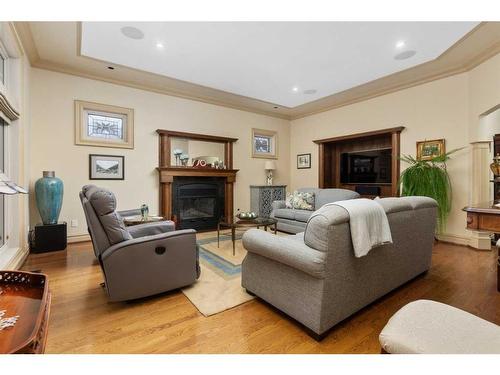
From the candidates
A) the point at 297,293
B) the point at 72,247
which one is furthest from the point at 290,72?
the point at 72,247

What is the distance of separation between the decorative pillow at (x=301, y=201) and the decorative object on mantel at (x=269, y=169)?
1230 mm

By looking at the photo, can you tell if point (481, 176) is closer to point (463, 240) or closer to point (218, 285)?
point (463, 240)

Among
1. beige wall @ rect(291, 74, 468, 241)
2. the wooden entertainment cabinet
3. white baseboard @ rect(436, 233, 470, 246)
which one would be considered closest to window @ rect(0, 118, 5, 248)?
the wooden entertainment cabinet

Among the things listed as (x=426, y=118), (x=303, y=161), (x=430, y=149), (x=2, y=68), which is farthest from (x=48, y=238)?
(x=426, y=118)

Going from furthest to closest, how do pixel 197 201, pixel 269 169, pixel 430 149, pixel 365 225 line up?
1. pixel 269 169
2. pixel 197 201
3. pixel 430 149
4. pixel 365 225

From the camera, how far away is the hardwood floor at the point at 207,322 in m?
1.52

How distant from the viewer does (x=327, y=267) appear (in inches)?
59.3

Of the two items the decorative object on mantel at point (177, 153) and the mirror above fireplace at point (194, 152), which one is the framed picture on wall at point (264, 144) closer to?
the mirror above fireplace at point (194, 152)

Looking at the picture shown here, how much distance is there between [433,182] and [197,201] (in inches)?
163

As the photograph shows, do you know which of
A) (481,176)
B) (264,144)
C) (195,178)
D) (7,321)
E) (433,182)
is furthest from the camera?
(264,144)

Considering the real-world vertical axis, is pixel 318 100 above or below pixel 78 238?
above

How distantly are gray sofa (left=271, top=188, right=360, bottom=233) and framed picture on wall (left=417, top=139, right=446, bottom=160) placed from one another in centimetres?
125

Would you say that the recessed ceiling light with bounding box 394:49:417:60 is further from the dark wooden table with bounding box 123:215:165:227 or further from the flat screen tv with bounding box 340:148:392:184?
the dark wooden table with bounding box 123:215:165:227
